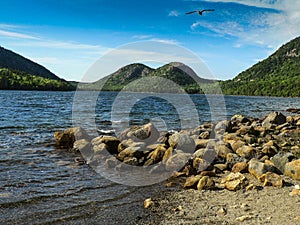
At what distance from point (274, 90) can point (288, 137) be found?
157 metres

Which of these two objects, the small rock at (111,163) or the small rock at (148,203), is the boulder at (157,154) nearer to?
the small rock at (111,163)

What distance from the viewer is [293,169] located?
10555mm

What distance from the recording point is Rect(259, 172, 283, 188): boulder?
381 inches

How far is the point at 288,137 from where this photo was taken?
808 inches

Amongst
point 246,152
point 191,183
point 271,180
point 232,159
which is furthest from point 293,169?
point 191,183

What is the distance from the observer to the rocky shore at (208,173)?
7.78 metres

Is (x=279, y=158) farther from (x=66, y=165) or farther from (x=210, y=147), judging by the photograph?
(x=66, y=165)

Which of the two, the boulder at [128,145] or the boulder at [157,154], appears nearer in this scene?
the boulder at [157,154]

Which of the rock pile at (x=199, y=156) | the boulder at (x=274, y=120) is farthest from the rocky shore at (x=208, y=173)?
the boulder at (x=274, y=120)

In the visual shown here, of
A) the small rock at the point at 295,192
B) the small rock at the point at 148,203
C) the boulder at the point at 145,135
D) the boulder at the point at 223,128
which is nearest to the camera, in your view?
Answer: the small rock at the point at 148,203

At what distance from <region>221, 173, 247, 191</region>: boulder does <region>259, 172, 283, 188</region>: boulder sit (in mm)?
750

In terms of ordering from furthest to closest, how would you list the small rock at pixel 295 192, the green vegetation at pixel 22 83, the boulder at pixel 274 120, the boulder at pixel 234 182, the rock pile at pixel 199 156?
the green vegetation at pixel 22 83 → the boulder at pixel 274 120 → the rock pile at pixel 199 156 → the boulder at pixel 234 182 → the small rock at pixel 295 192

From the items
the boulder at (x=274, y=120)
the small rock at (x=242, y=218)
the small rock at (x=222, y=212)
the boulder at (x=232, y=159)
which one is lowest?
the small rock at (x=222, y=212)

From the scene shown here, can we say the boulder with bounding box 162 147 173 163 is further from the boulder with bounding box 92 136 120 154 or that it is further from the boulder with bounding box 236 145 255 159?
the boulder with bounding box 236 145 255 159
